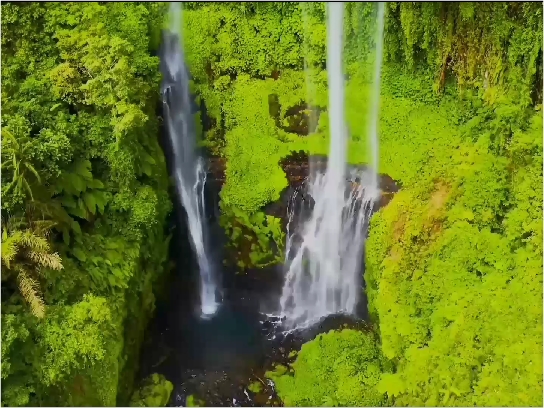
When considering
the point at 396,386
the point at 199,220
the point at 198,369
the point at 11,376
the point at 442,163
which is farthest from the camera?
the point at 199,220

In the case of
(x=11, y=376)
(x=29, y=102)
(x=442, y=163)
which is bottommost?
(x=11, y=376)

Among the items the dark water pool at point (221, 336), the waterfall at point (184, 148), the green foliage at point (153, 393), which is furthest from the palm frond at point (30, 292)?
the waterfall at point (184, 148)

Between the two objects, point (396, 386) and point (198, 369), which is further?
point (198, 369)

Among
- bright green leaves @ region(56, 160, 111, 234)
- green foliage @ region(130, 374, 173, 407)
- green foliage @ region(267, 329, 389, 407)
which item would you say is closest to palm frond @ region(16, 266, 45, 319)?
bright green leaves @ region(56, 160, 111, 234)

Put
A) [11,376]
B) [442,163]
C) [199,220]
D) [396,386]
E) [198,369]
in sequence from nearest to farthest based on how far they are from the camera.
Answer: [11,376]
[396,386]
[442,163]
[198,369]
[199,220]

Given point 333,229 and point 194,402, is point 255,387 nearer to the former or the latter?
point 194,402

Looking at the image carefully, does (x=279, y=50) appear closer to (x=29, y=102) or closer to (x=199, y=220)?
(x=199, y=220)

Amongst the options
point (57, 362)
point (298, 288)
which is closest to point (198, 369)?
point (298, 288)

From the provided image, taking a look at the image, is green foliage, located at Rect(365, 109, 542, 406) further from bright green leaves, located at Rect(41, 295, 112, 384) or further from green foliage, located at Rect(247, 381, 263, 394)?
bright green leaves, located at Rect(41, 295, 112, 384)

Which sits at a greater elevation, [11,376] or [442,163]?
[442,163]
